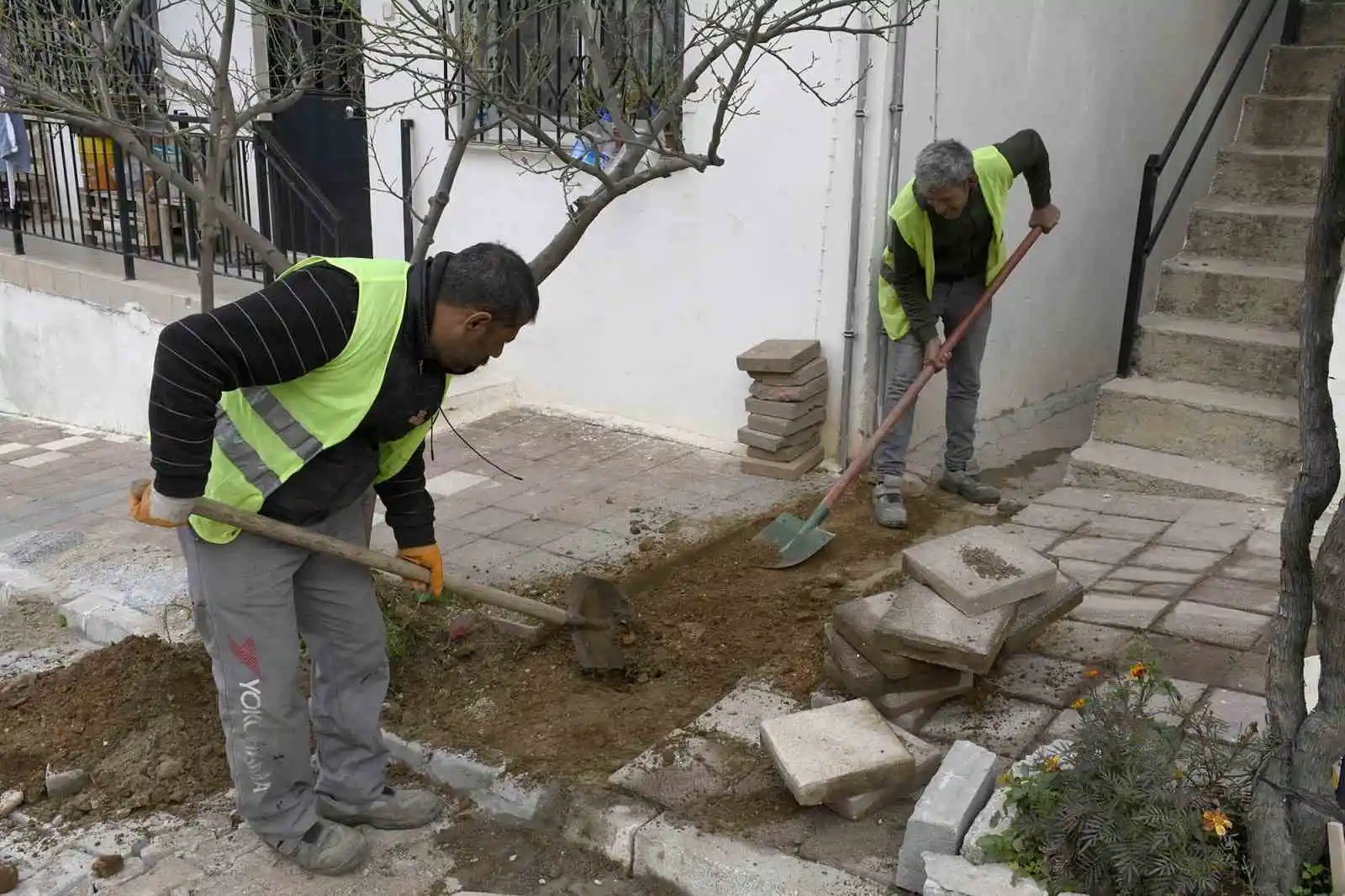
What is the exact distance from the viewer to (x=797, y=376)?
5.79 metres

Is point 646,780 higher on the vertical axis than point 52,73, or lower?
lower

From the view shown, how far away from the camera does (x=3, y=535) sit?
18.6ft

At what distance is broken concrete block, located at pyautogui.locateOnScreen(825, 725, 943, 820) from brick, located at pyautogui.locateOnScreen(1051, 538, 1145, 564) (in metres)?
1.78

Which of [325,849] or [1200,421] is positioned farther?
[1200,421]

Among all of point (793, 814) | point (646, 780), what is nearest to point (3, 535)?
point (646, 780)

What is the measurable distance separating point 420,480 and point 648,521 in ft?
6.88

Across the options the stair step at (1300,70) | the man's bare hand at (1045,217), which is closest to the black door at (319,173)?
the man's bare hand at (1045,217)

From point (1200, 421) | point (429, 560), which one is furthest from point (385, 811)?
point (1200, 421)

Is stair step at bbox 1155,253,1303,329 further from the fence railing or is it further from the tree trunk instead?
the fence railing

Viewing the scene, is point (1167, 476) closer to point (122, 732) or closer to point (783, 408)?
point (783, 408)

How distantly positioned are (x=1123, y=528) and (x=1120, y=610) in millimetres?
1075

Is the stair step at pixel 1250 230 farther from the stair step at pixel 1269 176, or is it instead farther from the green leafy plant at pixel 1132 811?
the green leafy plant at pixel 1132 811

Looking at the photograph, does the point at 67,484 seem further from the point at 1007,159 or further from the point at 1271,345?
the point at 1271,345

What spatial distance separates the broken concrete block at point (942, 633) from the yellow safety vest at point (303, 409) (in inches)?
62.8
